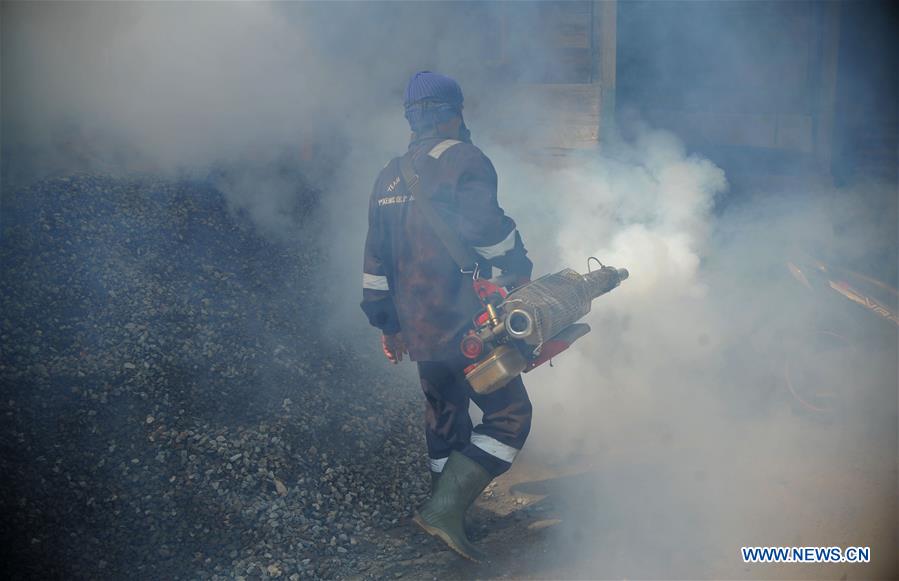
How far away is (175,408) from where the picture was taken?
13.0 ft

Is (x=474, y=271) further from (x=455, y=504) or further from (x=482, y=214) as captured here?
(x=455, y=504)

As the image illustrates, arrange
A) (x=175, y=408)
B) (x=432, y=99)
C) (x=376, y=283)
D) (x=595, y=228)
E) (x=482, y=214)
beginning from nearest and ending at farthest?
(x=482, y=214)
(x=432, y=99)
(x=376, y=283)
(x=175, y=408)
(x=595, y=228)

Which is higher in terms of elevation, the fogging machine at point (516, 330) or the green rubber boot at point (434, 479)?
the fogging machine at point (516, 330)

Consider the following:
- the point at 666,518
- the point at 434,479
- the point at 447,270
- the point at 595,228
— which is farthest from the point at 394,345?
the point at 595,228

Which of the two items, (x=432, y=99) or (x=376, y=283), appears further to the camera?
(x=376, y=283)

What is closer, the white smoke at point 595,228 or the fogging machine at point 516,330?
the fogging machine at point 516,330

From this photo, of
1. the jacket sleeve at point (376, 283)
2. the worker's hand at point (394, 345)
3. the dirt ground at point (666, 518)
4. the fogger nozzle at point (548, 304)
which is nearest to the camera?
the fogger nozzle at point (548, 304)

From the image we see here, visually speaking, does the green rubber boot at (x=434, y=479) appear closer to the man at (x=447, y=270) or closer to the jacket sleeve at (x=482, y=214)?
the man at (x=447, y=270)

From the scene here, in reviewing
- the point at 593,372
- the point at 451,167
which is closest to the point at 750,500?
the point at 593,372

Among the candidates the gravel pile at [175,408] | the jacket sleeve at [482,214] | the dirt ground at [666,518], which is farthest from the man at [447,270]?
the gravel pile at [175,408]

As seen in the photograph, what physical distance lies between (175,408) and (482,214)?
192cm

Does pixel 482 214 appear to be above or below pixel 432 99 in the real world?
below

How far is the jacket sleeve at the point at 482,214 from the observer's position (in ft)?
10.9

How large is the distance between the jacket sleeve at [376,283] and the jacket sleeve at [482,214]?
17.6 inches
